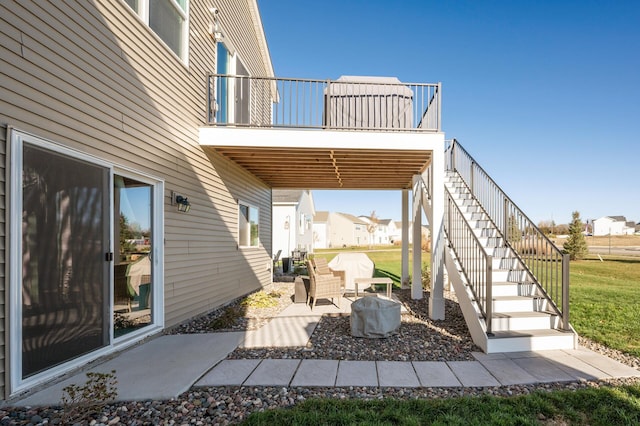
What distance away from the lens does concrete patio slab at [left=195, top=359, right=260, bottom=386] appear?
3.22 meters

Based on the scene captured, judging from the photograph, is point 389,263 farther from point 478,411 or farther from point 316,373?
point 478,411

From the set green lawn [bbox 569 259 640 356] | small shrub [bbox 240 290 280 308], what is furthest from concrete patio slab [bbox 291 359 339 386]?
green lawn [bbox 569 259 640 356]

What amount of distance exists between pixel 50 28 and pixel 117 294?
293 cm

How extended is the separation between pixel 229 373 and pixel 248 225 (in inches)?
225

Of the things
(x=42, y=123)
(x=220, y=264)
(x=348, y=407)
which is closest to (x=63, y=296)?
(x=42, y=123)

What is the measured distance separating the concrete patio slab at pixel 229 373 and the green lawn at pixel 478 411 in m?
0.82

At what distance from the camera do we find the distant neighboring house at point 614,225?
75.2 m

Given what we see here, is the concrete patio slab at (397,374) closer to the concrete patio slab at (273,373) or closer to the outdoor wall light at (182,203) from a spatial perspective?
the concrete patio slab at (273,373)

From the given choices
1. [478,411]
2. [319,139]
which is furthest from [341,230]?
[478,411]

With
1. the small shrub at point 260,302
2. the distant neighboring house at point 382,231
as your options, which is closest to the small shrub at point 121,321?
the small shrub at point 260,302

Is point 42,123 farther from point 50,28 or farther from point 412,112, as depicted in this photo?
point 412,112

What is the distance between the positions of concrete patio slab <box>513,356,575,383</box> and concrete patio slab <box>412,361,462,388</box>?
2.81ft

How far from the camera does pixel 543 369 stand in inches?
141

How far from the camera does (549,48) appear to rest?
414 inches
